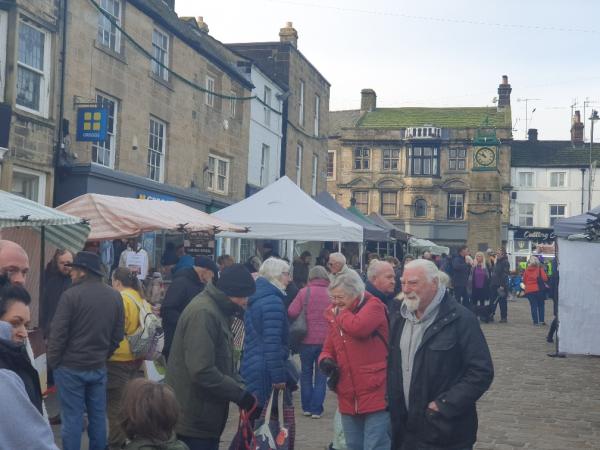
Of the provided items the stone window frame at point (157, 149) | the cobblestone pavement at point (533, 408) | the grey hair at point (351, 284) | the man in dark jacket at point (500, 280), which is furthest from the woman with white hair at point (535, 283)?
the grey hair at point (351, 284)

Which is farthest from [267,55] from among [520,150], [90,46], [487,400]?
[520,150]

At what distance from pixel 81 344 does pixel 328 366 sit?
85.3 inches

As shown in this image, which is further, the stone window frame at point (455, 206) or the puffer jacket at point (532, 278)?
the stone window frame at point (455, 206)

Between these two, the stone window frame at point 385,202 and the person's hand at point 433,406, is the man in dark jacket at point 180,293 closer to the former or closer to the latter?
the person's hand at point 433,406

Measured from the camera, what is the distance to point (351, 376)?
18.1 feet

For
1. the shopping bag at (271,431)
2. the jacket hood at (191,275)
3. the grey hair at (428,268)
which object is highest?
the grey hair at (428,268)

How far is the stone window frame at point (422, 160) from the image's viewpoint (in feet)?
185

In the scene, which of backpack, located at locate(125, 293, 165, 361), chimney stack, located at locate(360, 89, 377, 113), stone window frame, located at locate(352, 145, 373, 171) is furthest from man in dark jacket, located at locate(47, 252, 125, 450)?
chimney stack, located at locate(360, 89, 377, 113)

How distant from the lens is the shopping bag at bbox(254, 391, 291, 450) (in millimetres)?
5996

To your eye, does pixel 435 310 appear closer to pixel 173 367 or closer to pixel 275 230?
pixel 173 367

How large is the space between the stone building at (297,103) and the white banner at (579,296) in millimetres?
18942

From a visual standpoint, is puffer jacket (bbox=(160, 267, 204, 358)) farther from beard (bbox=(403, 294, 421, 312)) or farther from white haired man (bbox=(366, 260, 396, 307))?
beard (bbox=(403, 294, 421, 312))

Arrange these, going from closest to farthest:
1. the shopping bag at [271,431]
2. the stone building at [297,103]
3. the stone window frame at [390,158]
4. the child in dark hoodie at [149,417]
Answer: the child in dark hoodie at [149,417]
the shopping bag at [271,431]
the stone building at [297,103]
the stone window frame at [390,158]

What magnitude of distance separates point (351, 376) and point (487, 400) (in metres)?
5.43
